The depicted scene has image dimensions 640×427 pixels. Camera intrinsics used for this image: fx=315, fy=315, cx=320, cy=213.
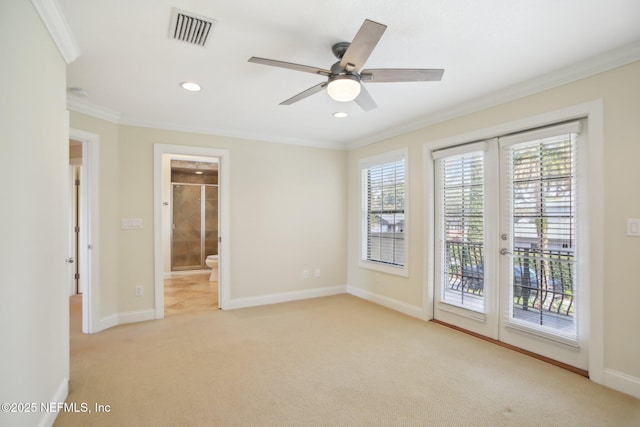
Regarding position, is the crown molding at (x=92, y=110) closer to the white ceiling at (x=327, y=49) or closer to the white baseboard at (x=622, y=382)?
the white ceiling at (x=327, y=49)

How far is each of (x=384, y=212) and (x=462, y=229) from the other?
1.27 metres

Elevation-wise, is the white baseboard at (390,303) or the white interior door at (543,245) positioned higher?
the white interior door at (543,245)

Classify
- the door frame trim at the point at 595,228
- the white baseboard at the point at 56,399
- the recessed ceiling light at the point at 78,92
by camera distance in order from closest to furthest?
1. the white baseboard at the point at 56,399
2. the door frame trim at the point at 595,228
3. the recessed ceiling light at the point at 78,92

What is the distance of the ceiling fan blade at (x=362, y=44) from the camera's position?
156 cm

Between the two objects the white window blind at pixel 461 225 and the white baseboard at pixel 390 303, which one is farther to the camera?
the white baseboard at pixel 390 303

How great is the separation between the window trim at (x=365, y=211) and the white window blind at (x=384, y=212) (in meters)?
0.02

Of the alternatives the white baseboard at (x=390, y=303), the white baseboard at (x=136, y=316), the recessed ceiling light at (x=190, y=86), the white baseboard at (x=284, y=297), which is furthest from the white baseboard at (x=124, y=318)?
the white baseboard at (x=390, y=303)

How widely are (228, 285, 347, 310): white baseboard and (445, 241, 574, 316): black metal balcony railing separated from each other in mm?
2207

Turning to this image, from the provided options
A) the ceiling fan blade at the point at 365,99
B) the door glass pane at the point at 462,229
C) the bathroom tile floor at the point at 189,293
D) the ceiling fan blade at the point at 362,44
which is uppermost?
the ceiling fan blade at the point at 362,44

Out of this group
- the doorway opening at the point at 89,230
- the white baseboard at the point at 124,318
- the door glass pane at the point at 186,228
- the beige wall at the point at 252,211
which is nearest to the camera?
the doorway opening at the point at 89,230

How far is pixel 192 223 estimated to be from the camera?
730 centimetres

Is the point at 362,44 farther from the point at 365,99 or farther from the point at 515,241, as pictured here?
the point at 515,241

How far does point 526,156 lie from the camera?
9.63 ft

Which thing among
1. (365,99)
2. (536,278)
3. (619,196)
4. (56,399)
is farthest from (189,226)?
(619,196)
